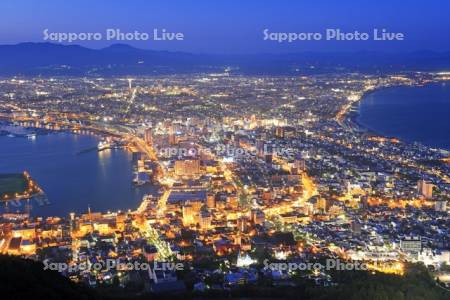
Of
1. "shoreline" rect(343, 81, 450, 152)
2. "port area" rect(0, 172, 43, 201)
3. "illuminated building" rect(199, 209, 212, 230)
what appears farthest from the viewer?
"shoreline" rect(343, 81, 450, 152)

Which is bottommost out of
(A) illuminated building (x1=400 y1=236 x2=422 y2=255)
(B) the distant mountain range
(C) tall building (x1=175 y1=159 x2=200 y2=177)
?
(A) illuminated building (x1=400 y1=236 x2=422 y2=255)

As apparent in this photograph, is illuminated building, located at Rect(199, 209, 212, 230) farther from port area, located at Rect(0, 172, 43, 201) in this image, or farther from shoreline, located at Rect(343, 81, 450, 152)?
shoreline, located at Rect(343, 81, 450, 152)

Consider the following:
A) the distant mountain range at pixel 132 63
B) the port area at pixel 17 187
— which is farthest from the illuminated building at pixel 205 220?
the distant mountain range at pixel 132 63

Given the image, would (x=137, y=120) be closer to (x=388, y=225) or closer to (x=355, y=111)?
(x=355, y=111)

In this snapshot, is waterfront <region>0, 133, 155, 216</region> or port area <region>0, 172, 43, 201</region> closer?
waterfront <region>0, 133, 155, 216</region>

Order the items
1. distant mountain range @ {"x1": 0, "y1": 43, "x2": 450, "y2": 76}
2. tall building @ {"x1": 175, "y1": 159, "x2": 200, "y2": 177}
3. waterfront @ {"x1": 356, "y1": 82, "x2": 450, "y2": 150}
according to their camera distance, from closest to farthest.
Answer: tall building @ {"x1": 175, "y1": 159, "x2": 200, "y2": 177}
waterfront @ {"x1": 356, "y1": 82, "x2": 450, "y2": 150}
distant mountain range @ {"x1": 0, "y1": 43, "x2": 450, "y2": 76}

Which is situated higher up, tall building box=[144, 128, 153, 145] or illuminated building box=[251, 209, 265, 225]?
tall building box=[144, 128, 153, 145]

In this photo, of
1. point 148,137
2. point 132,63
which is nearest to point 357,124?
point 148,137

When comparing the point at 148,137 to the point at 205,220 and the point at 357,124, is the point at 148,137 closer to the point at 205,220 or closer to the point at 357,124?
the point at 357,124

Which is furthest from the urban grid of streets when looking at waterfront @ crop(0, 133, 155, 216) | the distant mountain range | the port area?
the distant mountain range

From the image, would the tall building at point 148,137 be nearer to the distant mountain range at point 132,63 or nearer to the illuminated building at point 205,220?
the illuminated building at point 205,220
